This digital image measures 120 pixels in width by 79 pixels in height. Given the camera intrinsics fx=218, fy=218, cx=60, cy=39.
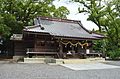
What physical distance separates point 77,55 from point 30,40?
20.6 ft

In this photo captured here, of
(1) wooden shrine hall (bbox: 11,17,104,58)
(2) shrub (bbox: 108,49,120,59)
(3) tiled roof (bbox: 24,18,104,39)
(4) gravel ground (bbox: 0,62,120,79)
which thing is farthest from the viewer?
(2) shrub (bbox: 108,49,120,59)

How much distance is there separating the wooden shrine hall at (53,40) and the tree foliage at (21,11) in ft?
17.1

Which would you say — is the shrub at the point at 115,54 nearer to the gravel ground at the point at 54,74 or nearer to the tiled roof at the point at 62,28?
the tiled roof at the point at 62,28

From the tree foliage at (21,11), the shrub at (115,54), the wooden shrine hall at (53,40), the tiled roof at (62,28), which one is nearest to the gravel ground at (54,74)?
the wooden shrine hall at (53,40)

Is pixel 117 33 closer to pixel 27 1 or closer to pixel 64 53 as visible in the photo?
pixel 64 53

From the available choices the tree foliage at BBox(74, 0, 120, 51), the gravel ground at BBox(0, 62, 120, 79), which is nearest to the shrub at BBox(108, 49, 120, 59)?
the tree foliage at BBox(74, 0, 120, 51)

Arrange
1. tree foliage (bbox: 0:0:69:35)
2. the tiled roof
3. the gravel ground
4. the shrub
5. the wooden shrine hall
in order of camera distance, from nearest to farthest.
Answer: the gravel ground
the wooden shrine hall
the tiled roof
the shrub
tree foliage (bbox: 0:0:69:35)

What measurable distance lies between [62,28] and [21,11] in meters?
9.20

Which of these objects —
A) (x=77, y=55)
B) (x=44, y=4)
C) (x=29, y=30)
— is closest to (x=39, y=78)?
(x=29, y=30)

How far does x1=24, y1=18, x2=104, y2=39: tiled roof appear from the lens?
84.7ft

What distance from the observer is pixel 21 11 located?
114 ft

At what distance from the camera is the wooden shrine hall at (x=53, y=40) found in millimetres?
25205

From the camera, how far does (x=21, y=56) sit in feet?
92.2

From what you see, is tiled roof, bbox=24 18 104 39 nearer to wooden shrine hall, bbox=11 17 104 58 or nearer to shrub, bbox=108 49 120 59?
wooden shrine hall, bbox=11 17 104 58
